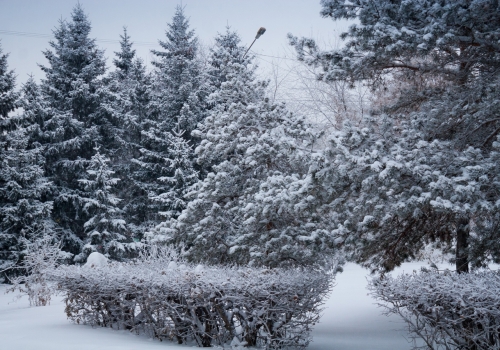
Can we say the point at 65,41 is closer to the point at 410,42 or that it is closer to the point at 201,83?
the point at 201,83

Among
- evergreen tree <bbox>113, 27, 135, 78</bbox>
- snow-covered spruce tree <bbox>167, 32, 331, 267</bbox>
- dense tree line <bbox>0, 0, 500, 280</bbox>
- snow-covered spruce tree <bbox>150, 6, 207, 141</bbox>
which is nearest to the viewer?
dense tree line <bbox>0, 0, 500, 280</bbox>

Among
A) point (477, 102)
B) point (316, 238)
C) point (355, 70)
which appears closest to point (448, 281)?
point (316, 238)

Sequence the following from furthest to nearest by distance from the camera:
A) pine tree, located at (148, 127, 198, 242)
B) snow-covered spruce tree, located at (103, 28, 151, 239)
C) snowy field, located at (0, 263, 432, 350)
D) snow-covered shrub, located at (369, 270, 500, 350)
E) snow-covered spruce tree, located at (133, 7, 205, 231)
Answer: snow-covered spruce tree, located at (103, 28, 151, 239) → snow-covered spruce tree, located at (133, 7, 205, 231) → pine tree, located at (148, 127, 198, 242) → snowy field, located at (0, 263, 432, 350) → snow-covered shrub, located at (369, 270, 500, 350)

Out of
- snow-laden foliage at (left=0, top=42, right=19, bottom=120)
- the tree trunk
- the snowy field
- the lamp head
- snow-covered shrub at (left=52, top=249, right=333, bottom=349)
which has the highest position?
snow-laden foliage at (left=0, top=42, right=19, bottom=120)

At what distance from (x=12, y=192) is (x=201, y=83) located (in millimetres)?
10466

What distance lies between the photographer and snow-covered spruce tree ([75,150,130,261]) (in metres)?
18.8

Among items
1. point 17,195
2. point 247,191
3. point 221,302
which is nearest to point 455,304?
point 221,302

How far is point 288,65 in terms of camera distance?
18750mm

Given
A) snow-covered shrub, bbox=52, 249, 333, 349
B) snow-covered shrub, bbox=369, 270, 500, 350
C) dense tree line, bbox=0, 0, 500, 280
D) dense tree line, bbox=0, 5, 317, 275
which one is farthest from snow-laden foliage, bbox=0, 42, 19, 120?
snow-covered shrub, bbox=369, 270, 500, 350

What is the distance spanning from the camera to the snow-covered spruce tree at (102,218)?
61.8ft

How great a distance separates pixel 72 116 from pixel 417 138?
754 inches

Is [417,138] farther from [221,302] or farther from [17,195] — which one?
[17,195]

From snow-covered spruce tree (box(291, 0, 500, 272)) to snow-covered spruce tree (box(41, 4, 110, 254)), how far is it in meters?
15.8

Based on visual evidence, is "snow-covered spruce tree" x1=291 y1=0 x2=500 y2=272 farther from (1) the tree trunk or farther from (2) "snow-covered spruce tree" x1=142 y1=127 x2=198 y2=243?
(2) "snow-covered spruce tree" x1=142 y1=127 x2=198 y2=243
